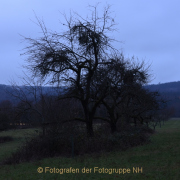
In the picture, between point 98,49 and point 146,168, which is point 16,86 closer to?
point 98,49

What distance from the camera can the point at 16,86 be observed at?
19703mm

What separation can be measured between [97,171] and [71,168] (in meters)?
1.25

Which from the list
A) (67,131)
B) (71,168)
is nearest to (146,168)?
(71,168)
